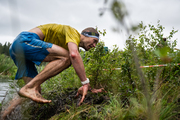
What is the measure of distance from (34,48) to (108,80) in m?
1.53

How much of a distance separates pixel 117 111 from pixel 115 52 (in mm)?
1754

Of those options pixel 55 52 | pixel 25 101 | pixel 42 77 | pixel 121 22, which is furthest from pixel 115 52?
pixel 121 22

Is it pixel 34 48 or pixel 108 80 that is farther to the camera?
pixel 108 80

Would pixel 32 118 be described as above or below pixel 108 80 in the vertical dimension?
below

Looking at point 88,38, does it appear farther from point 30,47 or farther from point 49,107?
point 49,107

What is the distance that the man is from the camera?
212 cm

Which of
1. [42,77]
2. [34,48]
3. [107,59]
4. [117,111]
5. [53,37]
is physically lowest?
[117,111]

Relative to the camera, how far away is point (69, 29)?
244 cm

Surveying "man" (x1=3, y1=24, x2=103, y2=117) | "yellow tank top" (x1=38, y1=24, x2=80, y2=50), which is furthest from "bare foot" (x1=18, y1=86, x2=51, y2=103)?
"yellow tank top" (x1=38, y1=24, x2=80, y2=50)

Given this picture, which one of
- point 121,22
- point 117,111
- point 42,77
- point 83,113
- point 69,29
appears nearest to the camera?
point 121,22

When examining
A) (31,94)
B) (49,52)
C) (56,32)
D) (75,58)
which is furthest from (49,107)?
(56,32)

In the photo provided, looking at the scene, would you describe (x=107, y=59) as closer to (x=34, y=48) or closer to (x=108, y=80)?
(x=108, y=80)

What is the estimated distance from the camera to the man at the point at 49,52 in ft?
6.95

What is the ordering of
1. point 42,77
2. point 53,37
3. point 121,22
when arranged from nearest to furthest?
1. point 121,22
2. point 42,77
3. point 53,37
